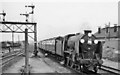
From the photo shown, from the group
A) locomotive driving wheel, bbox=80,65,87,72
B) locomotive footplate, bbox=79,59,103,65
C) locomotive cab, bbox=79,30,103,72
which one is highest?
locomotive cab, bbox=79,30,103,72

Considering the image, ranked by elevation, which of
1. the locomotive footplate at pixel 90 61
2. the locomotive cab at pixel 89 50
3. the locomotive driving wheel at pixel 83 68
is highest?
the locomotive cab at pixel 89 50

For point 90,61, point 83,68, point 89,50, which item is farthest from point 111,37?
point 90,61

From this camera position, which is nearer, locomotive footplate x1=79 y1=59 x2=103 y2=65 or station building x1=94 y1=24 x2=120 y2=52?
locomotive footplate x1=79 y1=59 x2=103 y2=65

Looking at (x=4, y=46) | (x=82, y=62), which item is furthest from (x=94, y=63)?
(x=4, y=46)

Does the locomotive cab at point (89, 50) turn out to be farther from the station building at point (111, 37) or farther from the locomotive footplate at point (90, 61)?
the station building at point (111, 37)

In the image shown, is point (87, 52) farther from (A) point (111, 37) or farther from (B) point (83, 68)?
(A) point (111, 37)

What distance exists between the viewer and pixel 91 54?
1711 centimetres

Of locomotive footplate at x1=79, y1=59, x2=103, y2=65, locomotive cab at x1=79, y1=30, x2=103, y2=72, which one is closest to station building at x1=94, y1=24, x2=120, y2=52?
locomotive cab at x1=79, y1=30, x2=103, y2=72

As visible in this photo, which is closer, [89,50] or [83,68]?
[83,68]

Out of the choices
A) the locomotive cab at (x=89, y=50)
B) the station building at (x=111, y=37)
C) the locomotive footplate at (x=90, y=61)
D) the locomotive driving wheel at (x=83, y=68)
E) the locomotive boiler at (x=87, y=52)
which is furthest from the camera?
the station building at (x=111, y=37)

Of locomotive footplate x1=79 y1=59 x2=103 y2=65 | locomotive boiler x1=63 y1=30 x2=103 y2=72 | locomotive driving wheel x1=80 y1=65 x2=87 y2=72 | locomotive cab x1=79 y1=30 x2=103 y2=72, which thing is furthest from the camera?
locomotive driving wheel x1=80 y1=65 x2=87 y2=72

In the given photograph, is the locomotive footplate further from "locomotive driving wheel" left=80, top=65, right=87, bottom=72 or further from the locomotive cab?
"locomotive driving wheel" left=80, top=65, right=87, bottom=72

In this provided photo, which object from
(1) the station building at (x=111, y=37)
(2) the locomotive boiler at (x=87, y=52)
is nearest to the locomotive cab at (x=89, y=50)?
(2) the locomotive boiler at (x=87, y=52)

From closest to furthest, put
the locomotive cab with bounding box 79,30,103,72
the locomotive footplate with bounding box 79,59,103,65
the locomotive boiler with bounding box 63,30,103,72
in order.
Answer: the locomotive footplate with bounding box 79,59,103,65, the locomotive boiler with bounding box 63,30,103,72, the locomotive cab with bounding box 79,30,103,72
